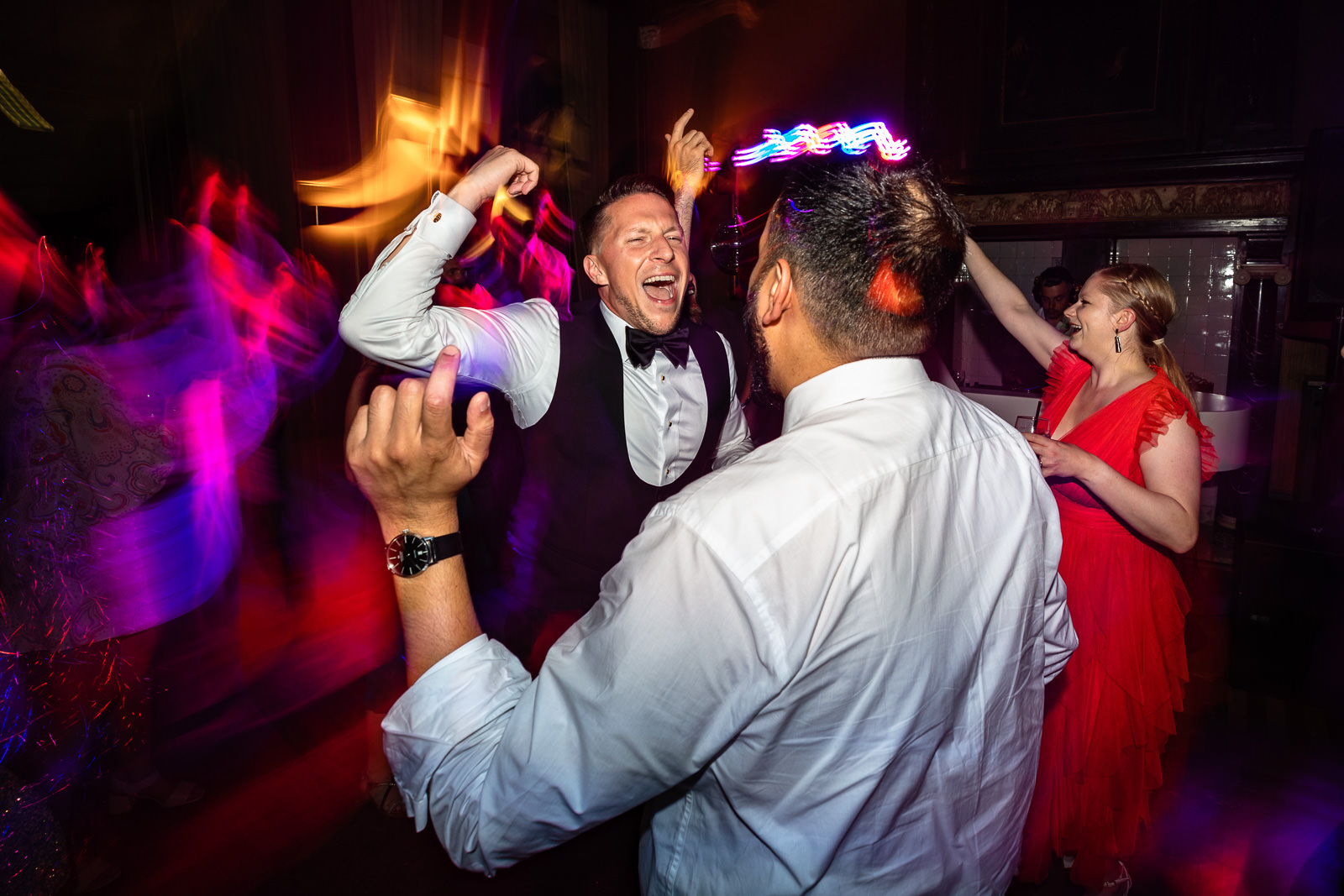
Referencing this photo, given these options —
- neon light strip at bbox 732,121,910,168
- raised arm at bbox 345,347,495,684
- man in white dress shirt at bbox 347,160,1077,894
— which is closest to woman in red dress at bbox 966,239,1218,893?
man in white dress shirt at bbox 347,160,1077,894

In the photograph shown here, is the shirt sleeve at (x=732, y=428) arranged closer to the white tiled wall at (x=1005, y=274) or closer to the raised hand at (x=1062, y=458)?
the raised hand at (x=1062, y=458)

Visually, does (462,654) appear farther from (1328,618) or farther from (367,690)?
(1328,618)

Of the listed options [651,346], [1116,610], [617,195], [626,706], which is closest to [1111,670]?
[1116,610]

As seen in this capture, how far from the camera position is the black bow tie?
2.18m

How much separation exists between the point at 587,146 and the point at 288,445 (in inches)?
124

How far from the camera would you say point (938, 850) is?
936 mm

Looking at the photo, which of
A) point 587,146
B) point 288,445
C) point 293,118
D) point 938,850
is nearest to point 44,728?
point 288,445

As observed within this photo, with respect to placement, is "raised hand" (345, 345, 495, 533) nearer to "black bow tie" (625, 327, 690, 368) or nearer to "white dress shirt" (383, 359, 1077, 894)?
"white dress shirt" (383, 359, 1077, 894)

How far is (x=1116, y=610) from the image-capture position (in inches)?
82.1

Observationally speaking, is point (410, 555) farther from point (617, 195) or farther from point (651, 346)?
point (617, 195)

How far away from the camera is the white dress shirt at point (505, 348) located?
1696 mm

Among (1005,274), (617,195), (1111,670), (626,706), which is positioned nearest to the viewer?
(626,706)

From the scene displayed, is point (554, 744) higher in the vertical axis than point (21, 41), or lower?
lower

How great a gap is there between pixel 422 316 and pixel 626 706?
1.31m
